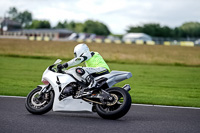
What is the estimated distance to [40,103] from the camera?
24.8 ft

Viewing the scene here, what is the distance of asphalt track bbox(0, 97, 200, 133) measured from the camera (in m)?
6.07

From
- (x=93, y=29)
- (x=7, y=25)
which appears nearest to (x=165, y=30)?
(x=93, y=29)

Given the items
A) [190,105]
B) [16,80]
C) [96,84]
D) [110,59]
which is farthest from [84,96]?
[110,59]

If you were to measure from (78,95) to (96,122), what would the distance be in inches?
32.3

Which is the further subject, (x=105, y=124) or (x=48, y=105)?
(x=48, y=105)

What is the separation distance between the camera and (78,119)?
7.18 meters

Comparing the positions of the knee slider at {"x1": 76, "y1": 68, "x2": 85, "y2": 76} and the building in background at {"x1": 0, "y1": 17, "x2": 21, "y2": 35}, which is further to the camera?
the building in background at {"x1": 0, "y1": 17, "x2": 21, "y2": 35}

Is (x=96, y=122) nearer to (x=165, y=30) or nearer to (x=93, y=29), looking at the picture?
(x=165, y=30)

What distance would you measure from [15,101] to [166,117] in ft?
13.7

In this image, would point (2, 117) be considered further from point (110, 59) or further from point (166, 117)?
point (110, 59)

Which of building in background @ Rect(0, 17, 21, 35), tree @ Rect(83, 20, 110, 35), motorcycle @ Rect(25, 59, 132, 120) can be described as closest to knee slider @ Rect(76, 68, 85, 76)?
motorcycle @ Rect(25, 59, 132, 120)

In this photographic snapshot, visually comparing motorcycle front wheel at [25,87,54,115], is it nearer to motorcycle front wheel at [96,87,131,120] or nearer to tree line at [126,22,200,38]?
motorcycle front wheel at [96,87,131,120]

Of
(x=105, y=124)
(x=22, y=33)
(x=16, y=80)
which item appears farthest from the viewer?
(x=22, y=33)

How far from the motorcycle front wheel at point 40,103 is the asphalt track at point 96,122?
14cm
